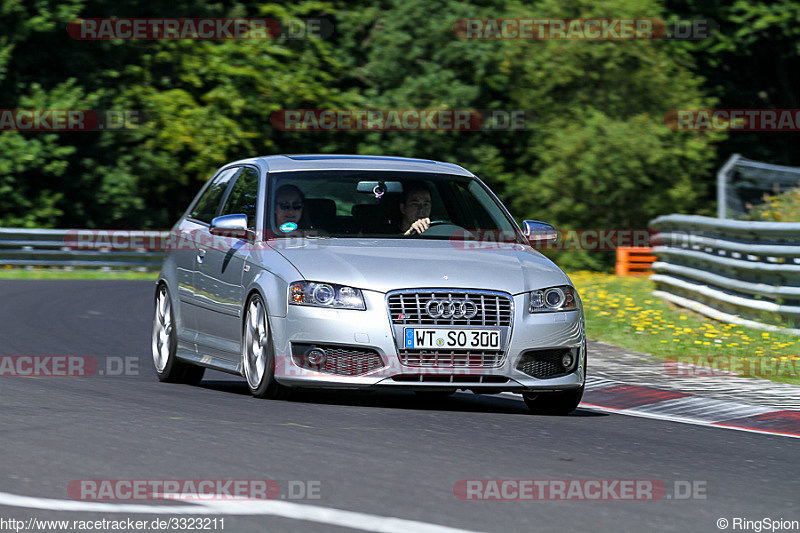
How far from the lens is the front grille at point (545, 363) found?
9.70m

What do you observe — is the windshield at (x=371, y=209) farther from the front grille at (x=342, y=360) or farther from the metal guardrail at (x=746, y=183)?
the metal guardrail at (x=746, y=183)

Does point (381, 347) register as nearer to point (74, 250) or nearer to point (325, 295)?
point (325, 295)

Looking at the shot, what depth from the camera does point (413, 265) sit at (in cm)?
971

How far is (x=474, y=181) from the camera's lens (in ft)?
37.6

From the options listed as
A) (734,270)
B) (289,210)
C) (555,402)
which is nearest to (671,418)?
(555,402)

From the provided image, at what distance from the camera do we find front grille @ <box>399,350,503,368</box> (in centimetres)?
945

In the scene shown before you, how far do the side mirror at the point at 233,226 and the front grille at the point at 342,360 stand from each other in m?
1.25

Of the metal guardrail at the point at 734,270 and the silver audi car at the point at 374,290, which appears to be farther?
the metal guardrail at the point at 734,270

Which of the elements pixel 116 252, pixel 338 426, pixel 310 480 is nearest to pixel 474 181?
pixel 338 426

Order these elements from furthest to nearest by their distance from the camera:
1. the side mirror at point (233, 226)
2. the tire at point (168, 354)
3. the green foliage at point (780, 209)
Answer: the green foliage at point (780, 209), the tire at point (168, 354), the side mirror at point (233, 226)

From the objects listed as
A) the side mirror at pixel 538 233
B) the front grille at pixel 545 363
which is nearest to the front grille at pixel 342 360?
the front grille at pixel 545 363

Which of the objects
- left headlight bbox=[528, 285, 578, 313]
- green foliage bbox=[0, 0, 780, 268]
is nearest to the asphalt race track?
left headlight bbox=[528, 285, 578, 313]

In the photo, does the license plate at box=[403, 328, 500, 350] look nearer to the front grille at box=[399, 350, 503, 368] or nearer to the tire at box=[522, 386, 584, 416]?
the front grille at box=[399, 350, 503, 368]

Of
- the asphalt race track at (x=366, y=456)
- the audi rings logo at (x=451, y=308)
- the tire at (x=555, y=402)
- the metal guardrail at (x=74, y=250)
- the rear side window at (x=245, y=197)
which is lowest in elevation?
the metal guardrail at (x=74, y=250)
